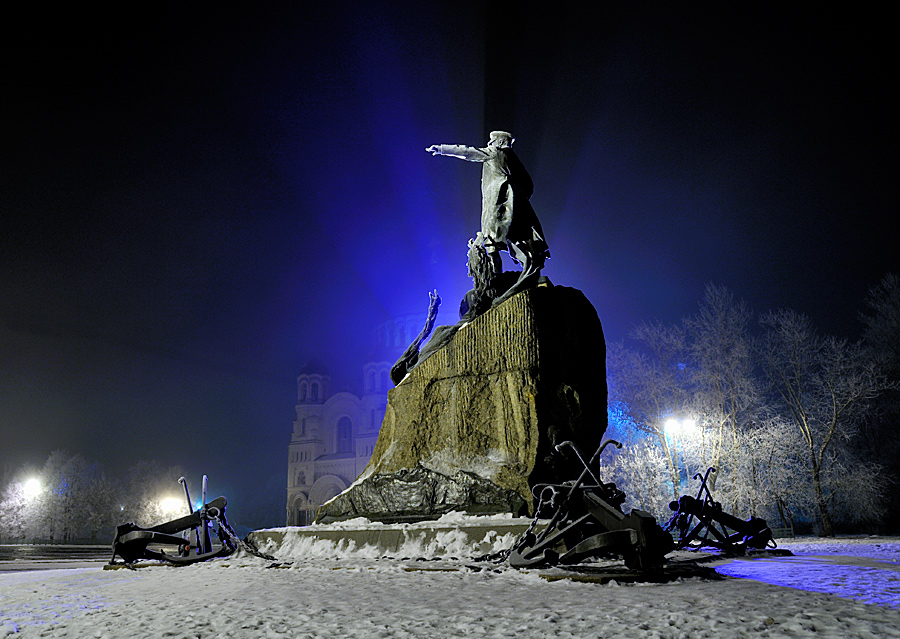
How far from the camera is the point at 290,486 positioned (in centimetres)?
5859

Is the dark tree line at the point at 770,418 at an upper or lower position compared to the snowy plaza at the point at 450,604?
upper

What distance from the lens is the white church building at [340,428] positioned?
55.7 m

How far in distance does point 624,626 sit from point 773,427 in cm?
2095

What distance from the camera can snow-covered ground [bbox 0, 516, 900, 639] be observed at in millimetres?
2535

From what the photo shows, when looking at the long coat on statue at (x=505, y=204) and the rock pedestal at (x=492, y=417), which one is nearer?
the rock pedestal at (x=492, y=417)

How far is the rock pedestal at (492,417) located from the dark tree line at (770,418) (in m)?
14.9

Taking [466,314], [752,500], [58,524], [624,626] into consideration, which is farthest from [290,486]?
[624,626]

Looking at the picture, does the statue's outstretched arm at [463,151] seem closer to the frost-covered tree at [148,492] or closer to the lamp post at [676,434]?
the lamp post at [676,434]

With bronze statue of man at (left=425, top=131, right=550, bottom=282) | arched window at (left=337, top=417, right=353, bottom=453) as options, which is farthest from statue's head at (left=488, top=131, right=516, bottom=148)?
arched window at (left=337, top=417, right=353, bottom=453)

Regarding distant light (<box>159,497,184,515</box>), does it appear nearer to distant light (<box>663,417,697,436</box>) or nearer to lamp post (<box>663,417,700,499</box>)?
lamp post (<box>663,417,700,499</box>)

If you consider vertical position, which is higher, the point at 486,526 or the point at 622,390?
the point at 622,390

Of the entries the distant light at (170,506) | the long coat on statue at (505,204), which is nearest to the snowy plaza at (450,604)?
the long coat on statue at (505,204)

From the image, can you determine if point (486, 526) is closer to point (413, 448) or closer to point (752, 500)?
point (413, 448)

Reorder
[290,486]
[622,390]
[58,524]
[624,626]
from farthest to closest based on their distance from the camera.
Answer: [290,486] < [58,524] < [622,390] < [624,626]
